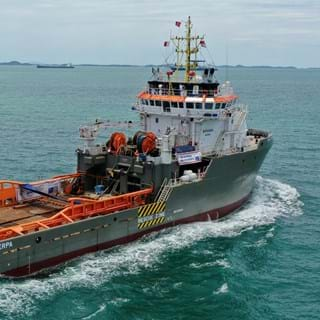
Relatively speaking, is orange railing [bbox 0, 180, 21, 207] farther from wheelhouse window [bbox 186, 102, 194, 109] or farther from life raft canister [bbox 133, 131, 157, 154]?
wheelhouse window [bbox 186, 102, 194, 109]

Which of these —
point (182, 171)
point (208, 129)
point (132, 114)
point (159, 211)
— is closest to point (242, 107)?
point (208, 129)

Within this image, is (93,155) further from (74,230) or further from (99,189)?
(74,230)

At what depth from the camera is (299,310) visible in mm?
17797

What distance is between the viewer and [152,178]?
2406 centimetres

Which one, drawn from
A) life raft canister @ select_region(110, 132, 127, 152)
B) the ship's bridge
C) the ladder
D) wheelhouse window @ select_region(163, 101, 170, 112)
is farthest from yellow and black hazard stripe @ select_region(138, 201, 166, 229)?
wheelhouse window @ select_region(163, 101, 170, 112)

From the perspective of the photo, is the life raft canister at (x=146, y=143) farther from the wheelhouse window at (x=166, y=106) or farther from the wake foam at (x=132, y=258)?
the wake foam at (x=132, y=258)

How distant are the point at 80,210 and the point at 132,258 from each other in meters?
3.03

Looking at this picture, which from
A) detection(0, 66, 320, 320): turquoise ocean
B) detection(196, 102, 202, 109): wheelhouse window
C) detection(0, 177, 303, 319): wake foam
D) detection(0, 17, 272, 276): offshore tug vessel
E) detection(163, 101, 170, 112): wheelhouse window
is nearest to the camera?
detection(0, 66, 320, 320): turquoise ocean

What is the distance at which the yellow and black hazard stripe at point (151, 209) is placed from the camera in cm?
2305

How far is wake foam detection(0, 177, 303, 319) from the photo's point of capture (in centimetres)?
1792

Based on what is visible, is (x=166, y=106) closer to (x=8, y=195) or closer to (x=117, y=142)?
(x=117, y=142)

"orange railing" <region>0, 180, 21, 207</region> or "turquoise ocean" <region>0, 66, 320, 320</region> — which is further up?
"orange railing" <region>0, 180, 21, 207</region>

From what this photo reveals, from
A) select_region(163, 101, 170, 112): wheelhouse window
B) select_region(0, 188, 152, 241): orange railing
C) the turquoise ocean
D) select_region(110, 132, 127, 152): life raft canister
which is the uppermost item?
select_region(163, 101, 170, 112): wheelhouse window

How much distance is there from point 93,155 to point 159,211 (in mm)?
4714
